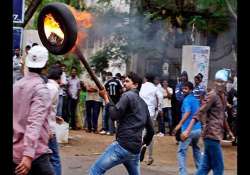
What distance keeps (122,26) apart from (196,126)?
1520cm

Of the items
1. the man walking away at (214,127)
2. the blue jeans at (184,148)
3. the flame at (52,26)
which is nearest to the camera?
the flame at (52,26)

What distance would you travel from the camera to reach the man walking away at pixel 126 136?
6.16 m

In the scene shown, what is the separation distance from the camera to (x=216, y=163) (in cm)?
713

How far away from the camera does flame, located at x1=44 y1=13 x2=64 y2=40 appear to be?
5.05m

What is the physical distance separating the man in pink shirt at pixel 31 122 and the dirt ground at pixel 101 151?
438 centimetres

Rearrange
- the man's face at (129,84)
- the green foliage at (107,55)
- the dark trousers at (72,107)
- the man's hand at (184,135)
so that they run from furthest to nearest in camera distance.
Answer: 1. the green foliage at (107,55)
2. the dark trousers at (72,107)
3. the man's hand at (184,135)
4. the man's face at (129,84)

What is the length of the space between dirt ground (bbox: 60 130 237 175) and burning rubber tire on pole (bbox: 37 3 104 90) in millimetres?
3807

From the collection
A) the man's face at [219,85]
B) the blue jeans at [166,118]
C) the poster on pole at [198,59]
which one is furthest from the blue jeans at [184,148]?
the blue jeans at [166,118]

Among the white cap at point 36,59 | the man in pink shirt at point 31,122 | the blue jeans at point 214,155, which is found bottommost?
the blue jeans at point 214,155

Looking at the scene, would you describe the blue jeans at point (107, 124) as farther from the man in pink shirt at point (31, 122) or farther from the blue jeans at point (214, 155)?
the man in pink shirt at point (31, 122)

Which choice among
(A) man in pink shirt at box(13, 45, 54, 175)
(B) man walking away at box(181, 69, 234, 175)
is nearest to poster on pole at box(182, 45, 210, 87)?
(B) man walking away at box(181, 69, 234, 175)
